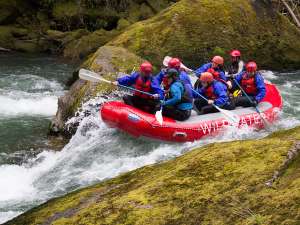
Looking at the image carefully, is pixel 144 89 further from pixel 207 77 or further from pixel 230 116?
pixel 230 116

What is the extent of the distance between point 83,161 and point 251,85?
13.6 ft

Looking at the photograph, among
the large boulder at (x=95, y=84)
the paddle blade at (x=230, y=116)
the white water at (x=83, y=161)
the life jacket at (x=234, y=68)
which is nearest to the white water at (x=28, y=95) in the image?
the large boulder at (x=95, y=84)

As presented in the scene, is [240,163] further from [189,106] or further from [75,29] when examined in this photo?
[75,29]

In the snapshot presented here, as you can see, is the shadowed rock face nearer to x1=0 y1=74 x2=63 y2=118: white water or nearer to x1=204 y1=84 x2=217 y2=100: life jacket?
x1=0 y1=74 x2=63 y2=118: white water

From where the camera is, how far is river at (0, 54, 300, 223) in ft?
25.5

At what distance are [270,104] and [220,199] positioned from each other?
7.22 metres

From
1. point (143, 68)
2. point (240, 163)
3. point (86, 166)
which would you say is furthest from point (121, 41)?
point (240, 163)

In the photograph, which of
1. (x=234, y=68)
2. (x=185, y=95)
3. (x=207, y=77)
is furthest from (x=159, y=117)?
(x=234, y=68)

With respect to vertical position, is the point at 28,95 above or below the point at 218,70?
below

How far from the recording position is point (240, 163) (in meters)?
4.32

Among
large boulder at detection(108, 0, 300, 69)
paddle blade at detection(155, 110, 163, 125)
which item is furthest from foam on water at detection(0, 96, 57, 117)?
paddle blade at detection(155, 110, 163, 125)

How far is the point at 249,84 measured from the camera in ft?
35.3

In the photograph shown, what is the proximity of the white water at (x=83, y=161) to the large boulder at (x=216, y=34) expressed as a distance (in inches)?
177

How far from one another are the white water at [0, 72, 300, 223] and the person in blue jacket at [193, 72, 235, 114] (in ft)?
1.99
